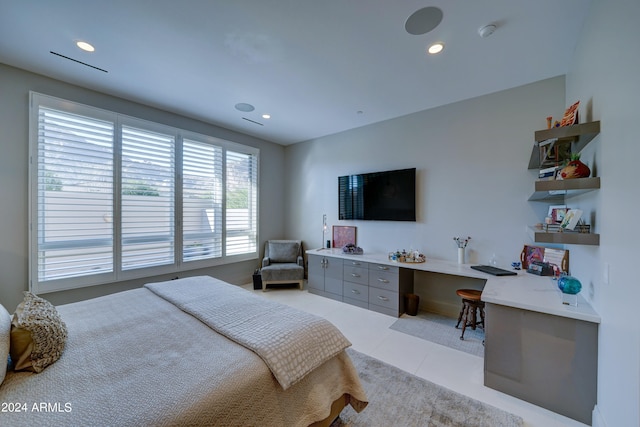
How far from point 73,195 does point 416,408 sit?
4.23 m

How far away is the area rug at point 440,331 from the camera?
2619 mm

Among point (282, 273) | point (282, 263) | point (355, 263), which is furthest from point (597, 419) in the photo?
point (282, 263)

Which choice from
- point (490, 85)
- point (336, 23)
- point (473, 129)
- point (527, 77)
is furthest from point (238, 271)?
point (527, 77)

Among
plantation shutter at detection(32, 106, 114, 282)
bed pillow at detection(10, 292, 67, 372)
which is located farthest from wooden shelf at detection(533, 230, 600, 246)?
plantation shutter at detection(32, 106, 114, 282)

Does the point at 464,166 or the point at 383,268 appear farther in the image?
the point at 383,268

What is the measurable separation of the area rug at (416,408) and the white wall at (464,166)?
5.62 ft

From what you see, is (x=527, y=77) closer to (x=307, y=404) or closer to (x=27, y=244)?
(x=307, y=404)

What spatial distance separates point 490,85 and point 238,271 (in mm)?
4908

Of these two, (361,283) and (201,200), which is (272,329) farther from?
(201,200)

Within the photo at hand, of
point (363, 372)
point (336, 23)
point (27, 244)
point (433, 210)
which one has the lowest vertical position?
point (363, 372)

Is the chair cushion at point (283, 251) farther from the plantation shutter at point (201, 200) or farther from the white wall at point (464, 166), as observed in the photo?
the white wall at point (464, 166)

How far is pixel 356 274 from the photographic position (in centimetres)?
375

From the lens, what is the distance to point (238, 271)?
4.74 meters

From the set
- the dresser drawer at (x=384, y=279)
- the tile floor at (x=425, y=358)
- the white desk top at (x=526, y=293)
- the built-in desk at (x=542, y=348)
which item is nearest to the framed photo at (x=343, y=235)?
the dresser drawer at (x=384, y=279)
